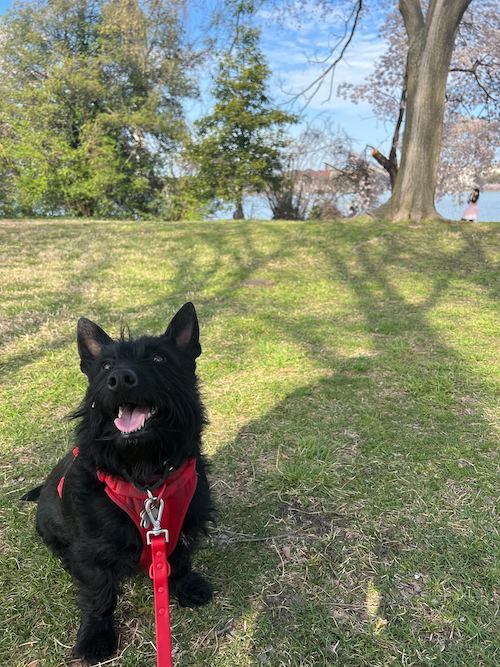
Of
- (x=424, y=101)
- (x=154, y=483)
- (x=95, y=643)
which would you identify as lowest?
(x=95, y=643)

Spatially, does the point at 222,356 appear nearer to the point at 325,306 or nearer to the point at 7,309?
the point at 325,306

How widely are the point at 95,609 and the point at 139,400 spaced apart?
0.97 metres

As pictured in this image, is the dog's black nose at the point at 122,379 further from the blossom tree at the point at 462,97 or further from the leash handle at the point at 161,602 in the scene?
the blossom tree at the point at 462,97

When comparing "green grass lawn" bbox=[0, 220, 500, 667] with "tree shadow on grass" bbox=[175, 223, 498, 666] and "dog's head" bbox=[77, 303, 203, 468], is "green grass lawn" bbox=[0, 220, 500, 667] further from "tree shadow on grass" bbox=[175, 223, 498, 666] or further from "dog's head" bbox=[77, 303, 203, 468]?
"dog's head" bbox=[77, 303, 203, 468]

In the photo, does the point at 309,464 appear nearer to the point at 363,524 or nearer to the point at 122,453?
the point at 363,524

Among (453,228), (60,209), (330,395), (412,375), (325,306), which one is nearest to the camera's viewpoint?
(330,395)

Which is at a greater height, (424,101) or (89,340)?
(424,101)

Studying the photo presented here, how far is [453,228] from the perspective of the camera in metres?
10.2

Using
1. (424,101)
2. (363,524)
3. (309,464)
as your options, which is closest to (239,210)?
(424,101)

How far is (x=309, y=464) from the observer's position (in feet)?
10.1

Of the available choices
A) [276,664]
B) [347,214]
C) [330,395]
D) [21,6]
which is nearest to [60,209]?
[21,6]

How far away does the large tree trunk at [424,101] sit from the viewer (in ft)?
33.5

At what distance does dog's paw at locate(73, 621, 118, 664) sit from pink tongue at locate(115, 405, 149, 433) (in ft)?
3.01

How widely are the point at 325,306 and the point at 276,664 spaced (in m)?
5.03
